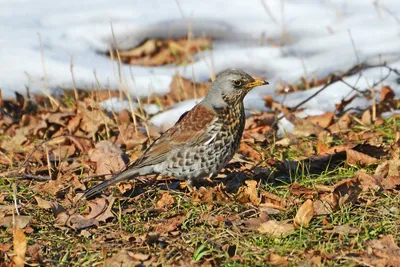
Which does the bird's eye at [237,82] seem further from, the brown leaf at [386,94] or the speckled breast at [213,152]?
the brown leaf at [386,94]

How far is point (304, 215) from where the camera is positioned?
4.62m

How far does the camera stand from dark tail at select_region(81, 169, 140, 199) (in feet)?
17.4

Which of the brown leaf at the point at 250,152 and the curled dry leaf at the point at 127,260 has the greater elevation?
the curled dry leaf at the point at 127,260

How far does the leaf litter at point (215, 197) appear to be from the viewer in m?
4.36

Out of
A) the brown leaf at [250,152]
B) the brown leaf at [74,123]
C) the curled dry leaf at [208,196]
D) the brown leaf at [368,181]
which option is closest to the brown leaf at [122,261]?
the curled dry leaf at [208,196]

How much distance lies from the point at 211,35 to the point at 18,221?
5921 millimetres

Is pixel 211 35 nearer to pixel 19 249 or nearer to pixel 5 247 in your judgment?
pixel 5 247

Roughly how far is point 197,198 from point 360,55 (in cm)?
447

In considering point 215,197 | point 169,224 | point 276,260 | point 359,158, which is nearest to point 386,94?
point 359,158

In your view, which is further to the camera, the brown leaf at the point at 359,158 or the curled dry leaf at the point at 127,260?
the brown leaf at the point at 359,158

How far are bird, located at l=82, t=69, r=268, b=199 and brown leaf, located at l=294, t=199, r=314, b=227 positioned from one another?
3.01 feet

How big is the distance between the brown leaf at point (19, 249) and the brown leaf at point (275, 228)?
1424mm

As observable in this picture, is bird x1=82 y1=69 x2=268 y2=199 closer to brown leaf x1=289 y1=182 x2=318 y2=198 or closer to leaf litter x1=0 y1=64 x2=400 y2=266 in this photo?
leaf litter x1=0 y1=64 x2=400 y2=266

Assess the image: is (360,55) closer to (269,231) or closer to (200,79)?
(200,79)
